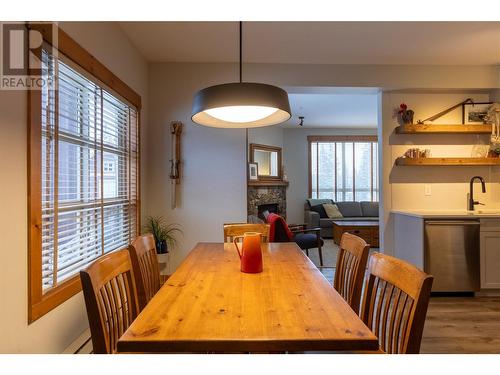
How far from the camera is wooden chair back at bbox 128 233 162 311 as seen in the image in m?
1.56

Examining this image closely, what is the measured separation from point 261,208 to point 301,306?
17.7ft

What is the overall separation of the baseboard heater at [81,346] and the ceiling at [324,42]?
2511 millimetres

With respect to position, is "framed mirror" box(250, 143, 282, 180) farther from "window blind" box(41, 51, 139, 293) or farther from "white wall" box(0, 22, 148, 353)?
"white wall" box(0, 22, 148, 353)

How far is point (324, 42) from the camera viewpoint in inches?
117

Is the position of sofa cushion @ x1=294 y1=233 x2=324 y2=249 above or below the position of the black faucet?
below

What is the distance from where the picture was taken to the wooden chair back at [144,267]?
1.56 m

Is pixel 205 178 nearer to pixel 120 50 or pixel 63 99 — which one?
pixel 120 50

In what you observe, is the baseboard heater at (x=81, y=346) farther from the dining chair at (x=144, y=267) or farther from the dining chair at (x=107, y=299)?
the dining chair at (x=107, y=299)

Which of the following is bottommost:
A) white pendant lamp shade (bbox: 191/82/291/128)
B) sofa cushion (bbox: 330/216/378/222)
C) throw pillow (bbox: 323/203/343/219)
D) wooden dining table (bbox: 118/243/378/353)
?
sofa cushion (bbox: 330/216/378/222)

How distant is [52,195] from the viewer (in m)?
1.75

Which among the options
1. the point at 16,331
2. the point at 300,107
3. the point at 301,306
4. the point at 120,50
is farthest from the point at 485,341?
the point at 300,107

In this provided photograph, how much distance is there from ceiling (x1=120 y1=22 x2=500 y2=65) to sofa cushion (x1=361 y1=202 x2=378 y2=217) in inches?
163

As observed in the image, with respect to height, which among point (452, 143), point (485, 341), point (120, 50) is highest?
point (120, 50)

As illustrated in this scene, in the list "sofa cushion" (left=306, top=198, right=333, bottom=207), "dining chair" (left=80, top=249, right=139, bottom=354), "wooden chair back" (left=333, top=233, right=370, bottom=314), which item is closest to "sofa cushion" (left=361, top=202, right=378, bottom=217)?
"sofa cushion" (left=306, top=198, right=333, bottom=207)
